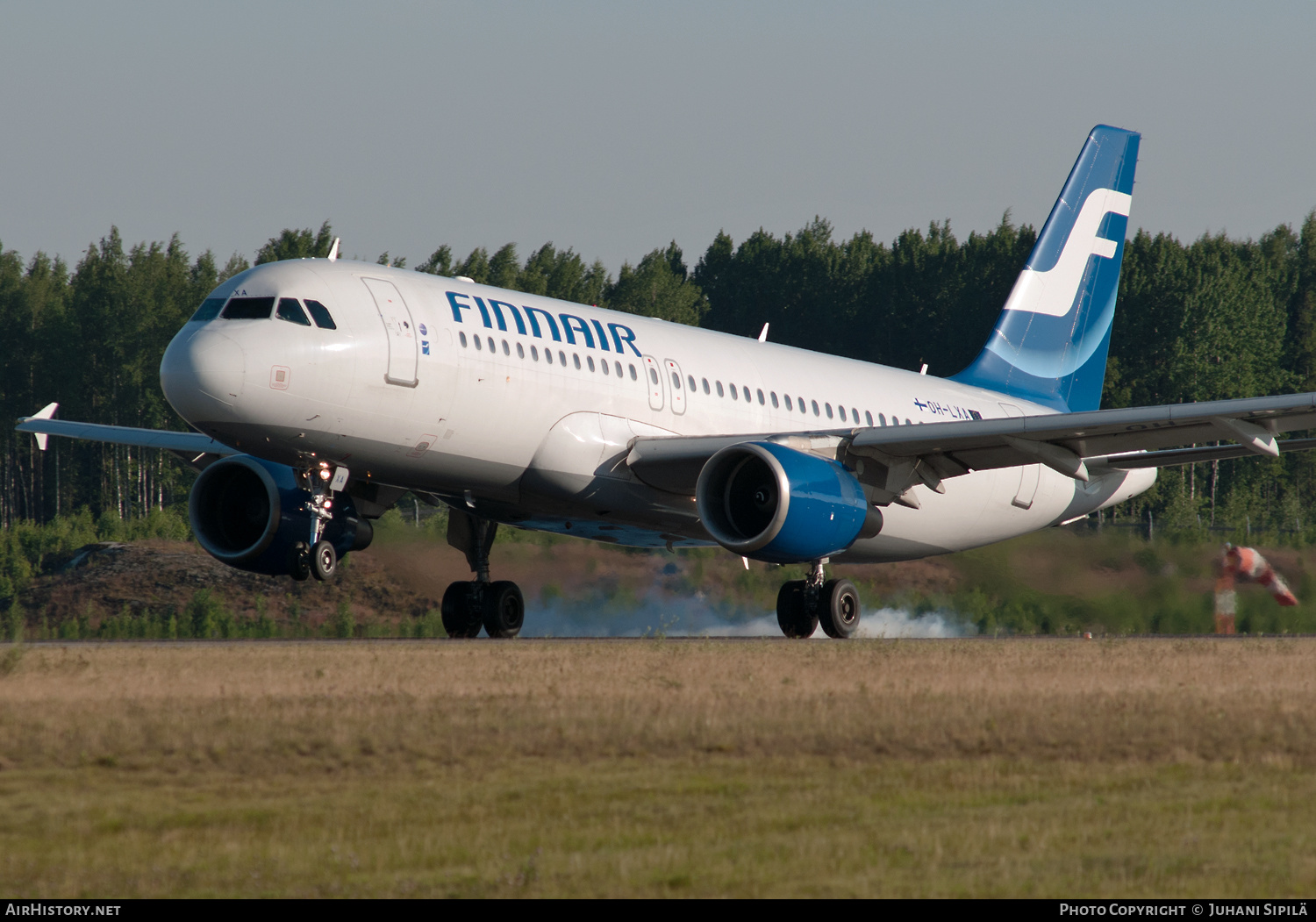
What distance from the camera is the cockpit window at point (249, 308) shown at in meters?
19.7

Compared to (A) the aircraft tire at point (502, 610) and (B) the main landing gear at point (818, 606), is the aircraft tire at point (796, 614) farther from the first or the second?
(A) the aircraft tire at point (502, 610)

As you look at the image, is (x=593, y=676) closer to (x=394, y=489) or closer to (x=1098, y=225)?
(x=394, y=489)

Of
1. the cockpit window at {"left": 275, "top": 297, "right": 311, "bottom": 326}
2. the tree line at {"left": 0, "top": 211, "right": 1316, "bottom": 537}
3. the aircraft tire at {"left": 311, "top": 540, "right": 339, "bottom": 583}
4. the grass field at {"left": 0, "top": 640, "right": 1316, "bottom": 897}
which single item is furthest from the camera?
the tree line at {"left": 0, "top": 211, "right": 1316, "bottom": 537}

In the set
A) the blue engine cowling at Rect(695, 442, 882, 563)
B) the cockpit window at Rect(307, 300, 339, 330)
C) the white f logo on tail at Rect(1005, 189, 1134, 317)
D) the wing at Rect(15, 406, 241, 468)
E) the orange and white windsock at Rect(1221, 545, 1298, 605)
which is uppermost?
the white f logo on tail at Rect(1005, 189, 1134, 317)

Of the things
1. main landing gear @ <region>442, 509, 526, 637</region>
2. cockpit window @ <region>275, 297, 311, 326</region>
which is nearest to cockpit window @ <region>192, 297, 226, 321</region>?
cockpit window @ <region>275, 297, 311, 326</region>

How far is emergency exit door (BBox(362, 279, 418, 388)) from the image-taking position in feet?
65.8

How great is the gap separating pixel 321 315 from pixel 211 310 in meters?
1.44

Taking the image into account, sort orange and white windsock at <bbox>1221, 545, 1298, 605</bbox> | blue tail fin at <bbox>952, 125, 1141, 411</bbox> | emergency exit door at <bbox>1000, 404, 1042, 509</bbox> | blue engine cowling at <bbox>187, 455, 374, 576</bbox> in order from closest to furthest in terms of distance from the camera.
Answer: blue engine cowling at <bbox>187, 455, 374, 576</bbox> < orange and white windsock at <bbox>1221, 545, 1298, 605</bbox> < emergency exit door at <bbox>1000, 404, 1042, 509</bbox> < blue tail fin at <bbox>952, 125, 1141, 411</bbox>

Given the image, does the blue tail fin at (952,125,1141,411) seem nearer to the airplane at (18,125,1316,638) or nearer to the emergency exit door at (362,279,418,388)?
the airplane at (18,125,1316,638)

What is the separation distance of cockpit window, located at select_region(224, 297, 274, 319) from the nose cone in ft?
1.68

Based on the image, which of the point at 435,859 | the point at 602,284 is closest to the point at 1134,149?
the point at 435,859

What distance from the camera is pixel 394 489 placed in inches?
920

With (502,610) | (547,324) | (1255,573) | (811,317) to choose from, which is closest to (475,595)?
(502,610)

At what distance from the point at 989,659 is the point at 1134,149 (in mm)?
18271
